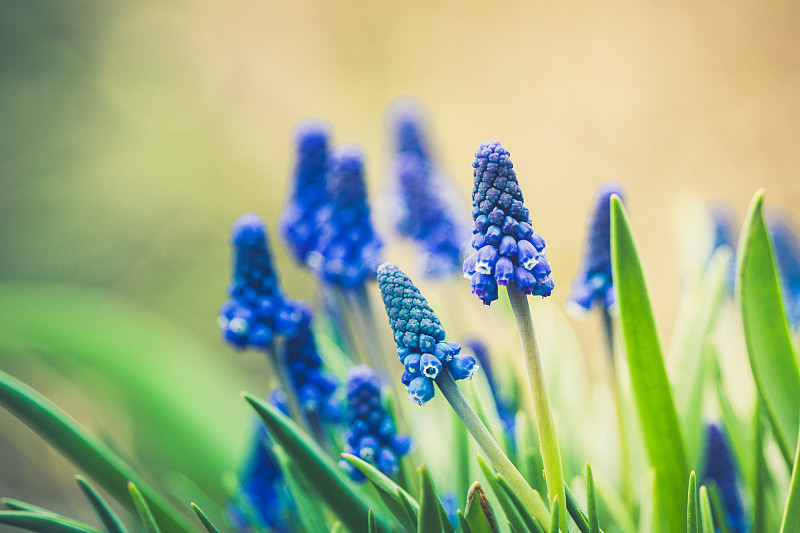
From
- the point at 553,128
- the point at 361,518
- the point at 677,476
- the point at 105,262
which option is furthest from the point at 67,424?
the point at 553,128

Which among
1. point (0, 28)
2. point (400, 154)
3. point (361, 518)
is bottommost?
point (361, 518)

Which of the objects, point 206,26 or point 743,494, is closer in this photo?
point 743,494

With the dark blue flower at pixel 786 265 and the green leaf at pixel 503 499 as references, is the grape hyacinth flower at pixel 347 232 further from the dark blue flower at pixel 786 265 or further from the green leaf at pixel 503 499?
the dark blue flower at pixel 786 265

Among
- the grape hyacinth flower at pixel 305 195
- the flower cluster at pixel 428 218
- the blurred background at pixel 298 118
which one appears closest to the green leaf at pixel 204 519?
the grape hyacinth flower at pixel 305 195

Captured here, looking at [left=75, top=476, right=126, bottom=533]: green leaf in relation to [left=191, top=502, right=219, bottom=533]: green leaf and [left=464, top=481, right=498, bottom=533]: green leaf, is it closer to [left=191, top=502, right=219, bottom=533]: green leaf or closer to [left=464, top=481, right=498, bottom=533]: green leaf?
[left=191, top=502, right=219, bottom=533]: green leaf

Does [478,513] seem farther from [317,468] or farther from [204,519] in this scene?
[204,519]

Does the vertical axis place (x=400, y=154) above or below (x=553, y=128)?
below

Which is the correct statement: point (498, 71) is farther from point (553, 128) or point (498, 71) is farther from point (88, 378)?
point (88, 378)
